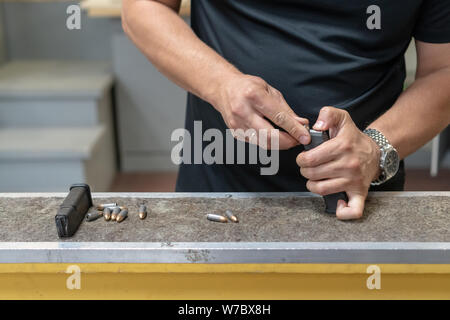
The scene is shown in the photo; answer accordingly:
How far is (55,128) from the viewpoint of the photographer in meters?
2.83

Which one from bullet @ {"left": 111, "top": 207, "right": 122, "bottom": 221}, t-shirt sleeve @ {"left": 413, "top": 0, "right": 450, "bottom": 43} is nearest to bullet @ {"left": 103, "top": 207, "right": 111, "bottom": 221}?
bullet @ {"left": 111, "top": 207, "right": 122, "bottom": 221}

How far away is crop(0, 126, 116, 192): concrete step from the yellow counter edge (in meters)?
1.84

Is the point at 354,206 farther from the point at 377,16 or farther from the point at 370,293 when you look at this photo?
the point at 377,16

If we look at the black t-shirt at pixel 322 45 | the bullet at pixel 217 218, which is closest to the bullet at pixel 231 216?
the bullet at pixel 217 218

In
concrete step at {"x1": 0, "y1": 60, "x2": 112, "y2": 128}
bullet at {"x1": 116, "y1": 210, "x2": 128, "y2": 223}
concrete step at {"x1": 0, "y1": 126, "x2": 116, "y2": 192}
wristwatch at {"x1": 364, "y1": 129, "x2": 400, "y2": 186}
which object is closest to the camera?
bullet at {"x1": 116, "y1": 210, "x2": 128, "y2": 223}

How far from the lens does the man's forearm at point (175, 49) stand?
88cm

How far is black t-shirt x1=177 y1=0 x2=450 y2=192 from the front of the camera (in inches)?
36.9

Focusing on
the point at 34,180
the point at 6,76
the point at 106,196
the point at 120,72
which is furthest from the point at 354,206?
the point at 6,76

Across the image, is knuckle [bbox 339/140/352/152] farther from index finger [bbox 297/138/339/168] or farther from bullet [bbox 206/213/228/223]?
bullet [bbox 206/213/228/223]

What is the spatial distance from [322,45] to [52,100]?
7.04 ft

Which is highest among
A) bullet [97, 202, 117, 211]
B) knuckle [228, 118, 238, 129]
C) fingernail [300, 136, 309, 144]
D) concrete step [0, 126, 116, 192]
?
knuckle [228, 118, 238, 129]

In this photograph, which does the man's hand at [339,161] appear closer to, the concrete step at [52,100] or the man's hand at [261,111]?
the man's hand at [261,111]

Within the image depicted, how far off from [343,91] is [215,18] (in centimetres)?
26

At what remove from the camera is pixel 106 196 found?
88 centimetres
